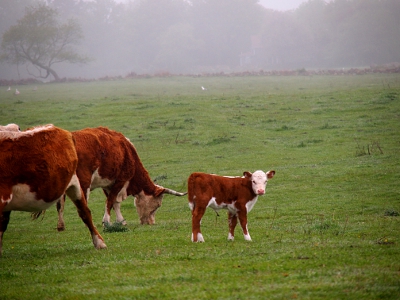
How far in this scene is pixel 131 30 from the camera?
139125 millimetres

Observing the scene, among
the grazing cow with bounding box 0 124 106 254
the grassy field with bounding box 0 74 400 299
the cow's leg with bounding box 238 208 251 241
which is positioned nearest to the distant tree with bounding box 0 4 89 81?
the grassy field with bounding box 0 74 400 299

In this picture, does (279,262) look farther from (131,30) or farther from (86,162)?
(131,30)

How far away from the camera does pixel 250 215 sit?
51.9 feet

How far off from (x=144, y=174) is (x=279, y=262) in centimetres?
817

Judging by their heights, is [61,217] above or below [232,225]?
below

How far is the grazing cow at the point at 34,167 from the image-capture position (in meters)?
9.12

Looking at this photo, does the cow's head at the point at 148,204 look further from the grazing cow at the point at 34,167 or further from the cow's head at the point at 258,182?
the grazing cow at the point at 34,167

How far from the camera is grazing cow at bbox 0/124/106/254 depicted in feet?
29.9

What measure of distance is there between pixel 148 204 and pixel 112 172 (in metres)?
1.49

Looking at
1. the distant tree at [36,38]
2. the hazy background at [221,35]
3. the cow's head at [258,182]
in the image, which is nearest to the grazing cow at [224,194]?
the cow's head at [258,182]

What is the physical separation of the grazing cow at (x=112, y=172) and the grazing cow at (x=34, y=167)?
4.13 metres

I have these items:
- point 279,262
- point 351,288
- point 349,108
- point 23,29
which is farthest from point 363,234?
point 23,29

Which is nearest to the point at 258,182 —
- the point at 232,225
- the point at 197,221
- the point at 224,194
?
the point at 224,194

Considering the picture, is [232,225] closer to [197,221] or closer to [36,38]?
[197,221]
